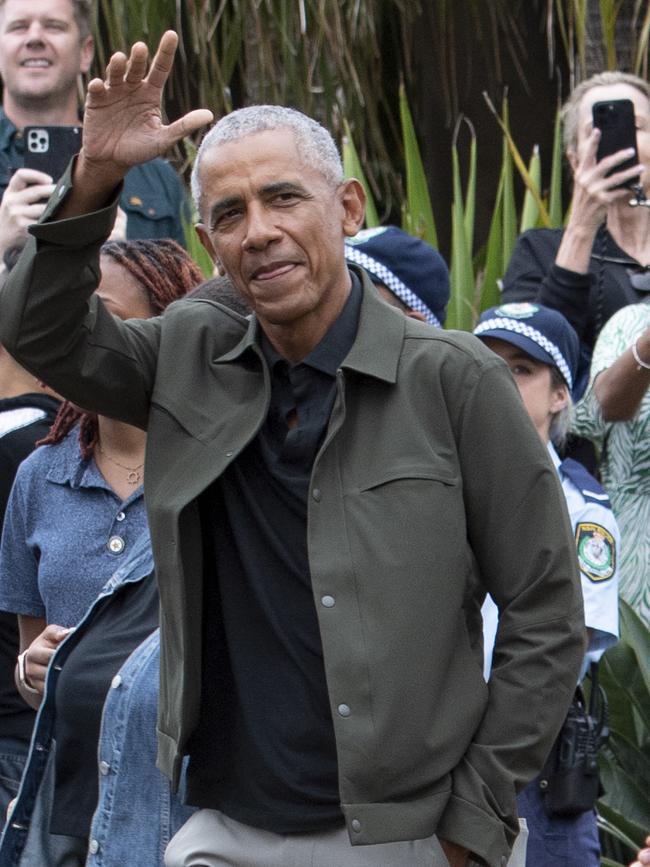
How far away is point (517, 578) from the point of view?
259 centimetres

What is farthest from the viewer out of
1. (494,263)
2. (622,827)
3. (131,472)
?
(494,263)

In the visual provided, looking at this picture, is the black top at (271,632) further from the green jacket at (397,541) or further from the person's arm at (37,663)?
the person's arm at (37,663)

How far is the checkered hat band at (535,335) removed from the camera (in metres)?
4.11

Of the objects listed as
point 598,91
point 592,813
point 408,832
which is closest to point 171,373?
point 408,832

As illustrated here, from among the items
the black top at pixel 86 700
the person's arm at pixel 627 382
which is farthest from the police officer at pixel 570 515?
the black top at pixel 86 700

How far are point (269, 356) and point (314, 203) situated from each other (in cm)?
26

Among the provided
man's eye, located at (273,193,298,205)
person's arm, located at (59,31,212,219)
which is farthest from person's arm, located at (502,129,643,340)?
person's arm, located at (59,31,212,219)

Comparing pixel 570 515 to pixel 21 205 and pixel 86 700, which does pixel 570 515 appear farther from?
pixel 21 205

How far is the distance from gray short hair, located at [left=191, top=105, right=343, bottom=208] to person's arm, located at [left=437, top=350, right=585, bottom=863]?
0.42 m

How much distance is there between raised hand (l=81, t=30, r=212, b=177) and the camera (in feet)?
8.37

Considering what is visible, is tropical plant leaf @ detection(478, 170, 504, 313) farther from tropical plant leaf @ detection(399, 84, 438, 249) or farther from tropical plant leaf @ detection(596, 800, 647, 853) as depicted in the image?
tropical plant leaf @ detection(596, 800, 647, 853)

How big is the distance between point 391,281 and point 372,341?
54.5 inches

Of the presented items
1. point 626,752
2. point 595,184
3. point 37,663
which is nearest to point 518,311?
point 595,184

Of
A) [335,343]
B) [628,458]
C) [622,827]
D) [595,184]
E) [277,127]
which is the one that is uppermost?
[277,127]
